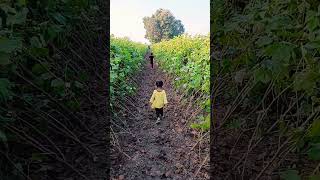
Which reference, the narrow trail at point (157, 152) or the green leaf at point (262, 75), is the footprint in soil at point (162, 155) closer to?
the narrow trail at point (157, 152)

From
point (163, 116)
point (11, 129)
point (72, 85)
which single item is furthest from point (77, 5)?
point (163, 116)

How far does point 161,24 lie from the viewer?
76562 mm

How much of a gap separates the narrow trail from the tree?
220ft

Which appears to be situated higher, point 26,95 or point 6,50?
point 6,50

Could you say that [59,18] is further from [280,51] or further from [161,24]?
[161,24]

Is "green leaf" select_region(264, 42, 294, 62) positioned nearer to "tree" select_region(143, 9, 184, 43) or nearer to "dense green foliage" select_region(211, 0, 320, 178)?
"dense green foliage" select_region(211, 0, 320, 178)

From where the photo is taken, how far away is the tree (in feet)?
245

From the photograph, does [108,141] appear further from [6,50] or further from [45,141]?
[6,50]

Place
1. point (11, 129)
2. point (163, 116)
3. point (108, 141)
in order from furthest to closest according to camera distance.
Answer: point (163, 116)
point (108, 141)
point (11, 129)

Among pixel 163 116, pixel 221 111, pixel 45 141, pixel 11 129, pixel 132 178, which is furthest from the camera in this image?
pixel 163 116

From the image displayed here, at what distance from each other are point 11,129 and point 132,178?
1937mm

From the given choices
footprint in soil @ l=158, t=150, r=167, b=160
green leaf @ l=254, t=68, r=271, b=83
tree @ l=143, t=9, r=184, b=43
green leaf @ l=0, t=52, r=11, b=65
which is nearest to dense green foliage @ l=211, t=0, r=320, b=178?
green leaf @ l=254, t=68, r=271, b=83

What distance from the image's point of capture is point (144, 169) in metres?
5.05

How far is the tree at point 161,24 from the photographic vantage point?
245ft
